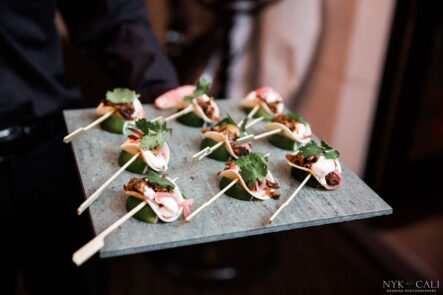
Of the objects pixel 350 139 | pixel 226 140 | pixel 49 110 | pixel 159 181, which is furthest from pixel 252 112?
pixel 350 139

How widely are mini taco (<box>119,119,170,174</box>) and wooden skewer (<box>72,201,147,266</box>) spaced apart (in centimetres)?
22

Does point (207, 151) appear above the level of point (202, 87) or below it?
below

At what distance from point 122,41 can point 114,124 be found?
555 millimetres

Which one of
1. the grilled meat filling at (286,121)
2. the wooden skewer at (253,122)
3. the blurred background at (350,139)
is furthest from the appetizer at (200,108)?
the blurred background at (350,139)

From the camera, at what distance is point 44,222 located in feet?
6.27

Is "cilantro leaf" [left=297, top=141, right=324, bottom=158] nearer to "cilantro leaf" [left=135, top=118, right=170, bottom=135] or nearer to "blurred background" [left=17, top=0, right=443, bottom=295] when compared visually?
"cilantro leaf" [left=135, top=118, right=170, bottom=135]

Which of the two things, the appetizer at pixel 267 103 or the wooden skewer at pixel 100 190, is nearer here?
the wooden skewer at pixel 100 190

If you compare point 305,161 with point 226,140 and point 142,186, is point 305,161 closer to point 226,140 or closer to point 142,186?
point 226,140

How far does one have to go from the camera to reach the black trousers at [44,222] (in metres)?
→ 1.81

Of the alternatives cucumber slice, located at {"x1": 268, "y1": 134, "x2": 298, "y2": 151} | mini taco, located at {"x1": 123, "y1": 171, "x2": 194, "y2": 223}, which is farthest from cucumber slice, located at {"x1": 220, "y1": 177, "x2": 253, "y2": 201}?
cucumber slice, located at {"x1": 268, "y1": 134, "x2": 298, "y2": 151}

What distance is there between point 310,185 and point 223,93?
80.0 inches

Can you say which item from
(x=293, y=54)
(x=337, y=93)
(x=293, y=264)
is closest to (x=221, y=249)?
(x=293, y=264)

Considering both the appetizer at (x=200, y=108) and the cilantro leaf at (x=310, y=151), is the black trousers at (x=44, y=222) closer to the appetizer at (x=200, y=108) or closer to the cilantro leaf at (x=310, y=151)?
the appetizer at (x=200, y=108)

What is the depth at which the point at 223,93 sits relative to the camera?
10.8 ft
